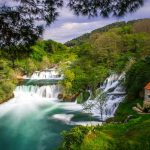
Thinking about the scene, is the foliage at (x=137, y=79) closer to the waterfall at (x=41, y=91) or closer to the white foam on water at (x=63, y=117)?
the white foam on water at (x=63, y=117)

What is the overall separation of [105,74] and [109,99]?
9147 mm

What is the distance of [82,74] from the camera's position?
174 feet

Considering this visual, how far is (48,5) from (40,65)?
66.1 meters

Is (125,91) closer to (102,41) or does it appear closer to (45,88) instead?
(45,88)

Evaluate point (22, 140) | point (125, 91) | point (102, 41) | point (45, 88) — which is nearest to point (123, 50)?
point (102, 41)

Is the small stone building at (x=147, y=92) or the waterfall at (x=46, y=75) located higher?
the waterfall at (x=46, y=75)

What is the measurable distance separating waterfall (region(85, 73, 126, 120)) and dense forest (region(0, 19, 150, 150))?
1.24m

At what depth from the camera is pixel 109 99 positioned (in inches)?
1596

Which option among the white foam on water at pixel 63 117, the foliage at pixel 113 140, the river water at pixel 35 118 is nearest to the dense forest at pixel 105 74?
the foliage at pixel 113 140

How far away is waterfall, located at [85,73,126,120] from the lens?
124 feet

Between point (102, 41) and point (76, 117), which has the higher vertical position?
point (102, 41)

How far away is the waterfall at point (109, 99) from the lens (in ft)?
124

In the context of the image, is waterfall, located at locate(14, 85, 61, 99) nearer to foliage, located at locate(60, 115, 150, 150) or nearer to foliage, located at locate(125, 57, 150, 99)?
foliage, located at locate(125, 57, 150, 99)

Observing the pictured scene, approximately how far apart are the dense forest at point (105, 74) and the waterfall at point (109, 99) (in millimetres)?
1240
